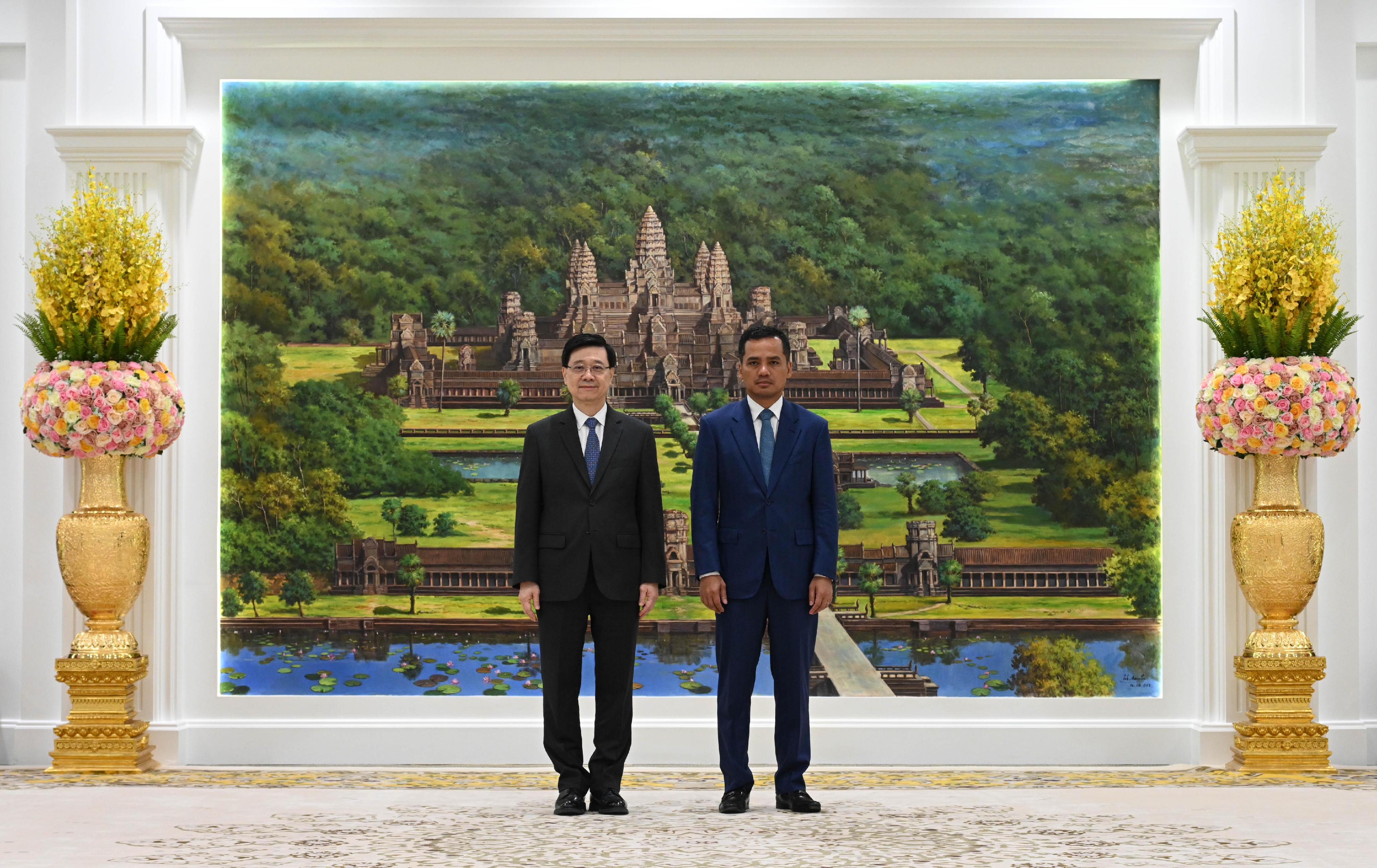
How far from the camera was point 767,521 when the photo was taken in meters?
4.14

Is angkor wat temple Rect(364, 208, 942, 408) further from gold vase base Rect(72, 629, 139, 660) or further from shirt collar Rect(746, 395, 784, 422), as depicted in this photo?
gold vase base Rect(72, 629, 139, 660)

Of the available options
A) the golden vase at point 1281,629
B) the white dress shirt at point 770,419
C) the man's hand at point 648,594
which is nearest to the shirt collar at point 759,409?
the white dress shirt at point 770,419

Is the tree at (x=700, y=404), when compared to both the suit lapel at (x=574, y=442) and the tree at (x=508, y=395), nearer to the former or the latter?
the tree at (x=508, y=395)

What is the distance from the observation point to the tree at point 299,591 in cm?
550

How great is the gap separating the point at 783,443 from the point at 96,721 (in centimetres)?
297

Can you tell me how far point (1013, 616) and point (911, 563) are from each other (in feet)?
1.67

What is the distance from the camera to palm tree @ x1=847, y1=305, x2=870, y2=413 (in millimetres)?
5574

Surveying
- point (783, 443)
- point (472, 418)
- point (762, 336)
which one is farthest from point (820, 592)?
point (472, 418)

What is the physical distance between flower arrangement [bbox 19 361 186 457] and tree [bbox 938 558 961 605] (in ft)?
10.9

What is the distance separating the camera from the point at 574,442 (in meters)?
4.24

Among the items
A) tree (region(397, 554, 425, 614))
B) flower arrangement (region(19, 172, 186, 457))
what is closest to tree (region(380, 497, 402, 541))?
tree (region(397, 554, 425, 614))

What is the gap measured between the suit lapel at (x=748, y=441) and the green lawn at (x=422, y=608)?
148 centimetres

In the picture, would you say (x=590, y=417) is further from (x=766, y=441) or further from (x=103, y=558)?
(x=103, y=558)

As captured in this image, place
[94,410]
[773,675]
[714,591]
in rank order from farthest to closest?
[94,410] → [773,675] → [714,591]
